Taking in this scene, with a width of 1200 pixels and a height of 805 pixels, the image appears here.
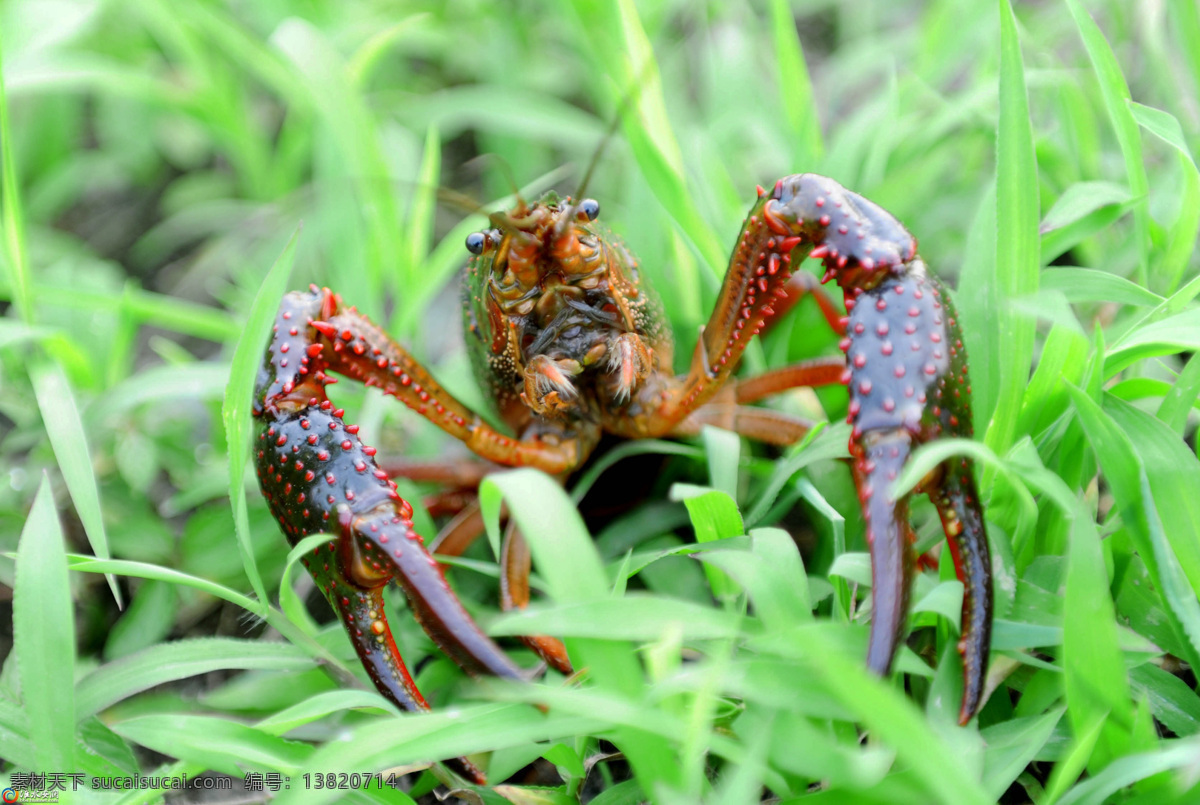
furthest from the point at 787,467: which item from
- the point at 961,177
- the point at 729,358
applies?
the point at 961,177

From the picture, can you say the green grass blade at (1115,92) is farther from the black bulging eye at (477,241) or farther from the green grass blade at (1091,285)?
the black bulging eye at (477,241)

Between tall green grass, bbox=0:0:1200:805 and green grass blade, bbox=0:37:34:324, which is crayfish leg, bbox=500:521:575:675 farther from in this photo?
green grass blade, bbox=0:37:34:324

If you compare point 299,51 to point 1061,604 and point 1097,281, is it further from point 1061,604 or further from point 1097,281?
point 1061,604

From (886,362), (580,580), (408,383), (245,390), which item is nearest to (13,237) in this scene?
(245,390)

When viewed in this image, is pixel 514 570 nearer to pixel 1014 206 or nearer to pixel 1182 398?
pixel 1014 206

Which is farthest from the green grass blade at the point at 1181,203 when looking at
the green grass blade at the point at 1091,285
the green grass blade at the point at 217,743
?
the green grass blade at the point at 217,743

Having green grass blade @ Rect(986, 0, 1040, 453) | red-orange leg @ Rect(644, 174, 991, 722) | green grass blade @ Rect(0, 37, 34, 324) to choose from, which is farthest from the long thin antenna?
green grass blade @ Rect(0, 37, 34, 324)
